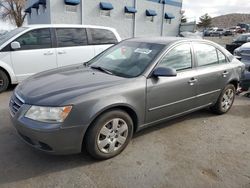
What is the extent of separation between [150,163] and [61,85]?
4.99 feet

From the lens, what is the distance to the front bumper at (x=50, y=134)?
265cm

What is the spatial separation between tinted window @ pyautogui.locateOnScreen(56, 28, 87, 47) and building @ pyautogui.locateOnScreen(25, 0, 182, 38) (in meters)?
11.0

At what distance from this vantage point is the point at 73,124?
8.90ft

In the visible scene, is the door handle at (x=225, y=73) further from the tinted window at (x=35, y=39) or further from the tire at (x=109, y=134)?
the tinted window at (x=35, y=39)

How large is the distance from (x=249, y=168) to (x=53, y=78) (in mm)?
2869

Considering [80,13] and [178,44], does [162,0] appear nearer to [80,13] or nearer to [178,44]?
[80,13]

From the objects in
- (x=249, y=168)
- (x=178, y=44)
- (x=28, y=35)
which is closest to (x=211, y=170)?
(x=249, y=168)

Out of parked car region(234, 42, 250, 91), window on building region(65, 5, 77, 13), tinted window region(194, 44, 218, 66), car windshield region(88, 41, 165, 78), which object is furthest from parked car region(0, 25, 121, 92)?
window on building region(65, 5, 77, 13)

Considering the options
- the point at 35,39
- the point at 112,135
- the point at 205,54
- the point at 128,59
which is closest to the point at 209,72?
the point at 205,54

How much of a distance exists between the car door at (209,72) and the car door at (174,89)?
17 centimetres

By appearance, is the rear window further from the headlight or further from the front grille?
the headlight

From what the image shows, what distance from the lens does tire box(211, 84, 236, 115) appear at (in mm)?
4637

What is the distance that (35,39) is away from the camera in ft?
19.9

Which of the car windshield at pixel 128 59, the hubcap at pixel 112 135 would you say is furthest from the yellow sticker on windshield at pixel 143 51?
the hubcap at pixel 112 135
